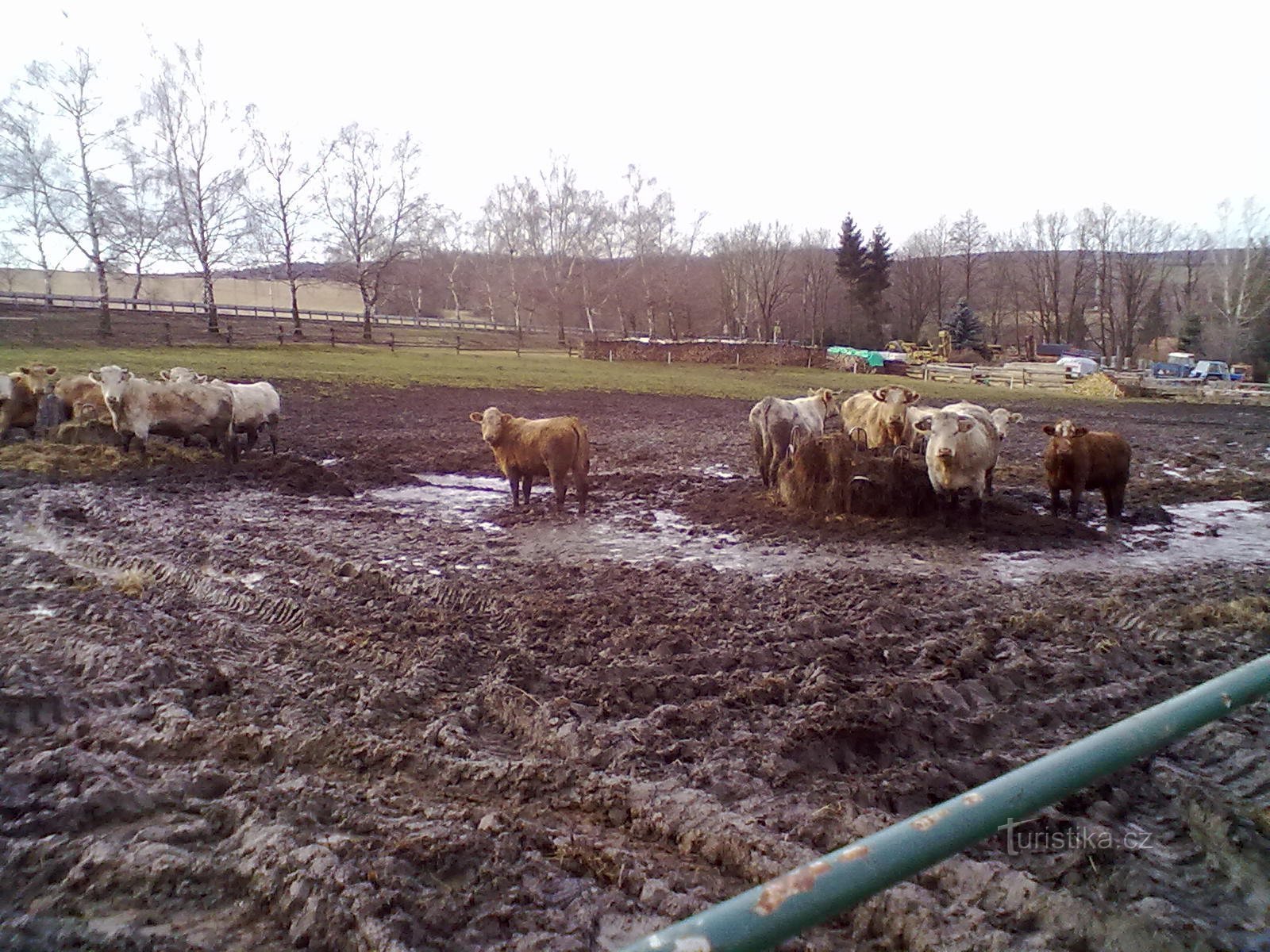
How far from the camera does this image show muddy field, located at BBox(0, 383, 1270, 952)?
298cm

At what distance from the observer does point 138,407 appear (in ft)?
42.1

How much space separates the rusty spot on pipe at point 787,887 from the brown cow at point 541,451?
9.37 meters

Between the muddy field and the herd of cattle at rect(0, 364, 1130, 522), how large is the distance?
3.72 feet

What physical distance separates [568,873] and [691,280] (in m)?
74.5

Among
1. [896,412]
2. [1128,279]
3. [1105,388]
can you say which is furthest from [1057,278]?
[896,412]

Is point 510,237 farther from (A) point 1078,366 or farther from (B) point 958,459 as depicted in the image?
(B) point 958,459

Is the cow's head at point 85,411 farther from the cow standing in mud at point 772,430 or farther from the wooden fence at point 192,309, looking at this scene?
the wooden fence at point 192,309

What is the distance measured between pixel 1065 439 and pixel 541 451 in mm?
7308

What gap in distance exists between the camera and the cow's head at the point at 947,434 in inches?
391

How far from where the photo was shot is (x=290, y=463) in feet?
41.2

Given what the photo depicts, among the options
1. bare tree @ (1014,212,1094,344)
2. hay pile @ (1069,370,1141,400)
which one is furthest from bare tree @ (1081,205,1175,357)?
hay pile @ (1069,370,1141,400)

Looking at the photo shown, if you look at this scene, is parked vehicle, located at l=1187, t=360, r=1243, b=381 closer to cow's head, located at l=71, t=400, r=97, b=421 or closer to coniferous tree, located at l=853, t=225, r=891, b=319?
coniferous tree, located at l=853, t=225, r=891, b=319

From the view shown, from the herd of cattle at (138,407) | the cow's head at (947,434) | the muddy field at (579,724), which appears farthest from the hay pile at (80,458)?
the cow's head at (947,434)

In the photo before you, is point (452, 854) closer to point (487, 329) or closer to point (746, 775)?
point (746, 775)
